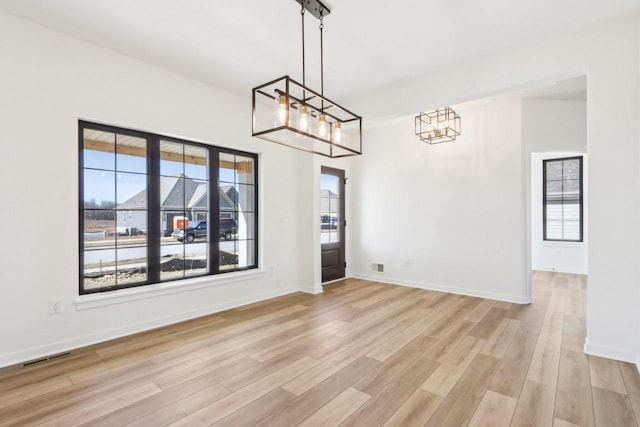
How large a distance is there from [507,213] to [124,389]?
509 cm

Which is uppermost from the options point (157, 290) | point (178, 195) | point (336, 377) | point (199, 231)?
point (178, 195)

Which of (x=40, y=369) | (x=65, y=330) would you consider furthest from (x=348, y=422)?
(x=65, y=330)

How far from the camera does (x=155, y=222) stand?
146 inches

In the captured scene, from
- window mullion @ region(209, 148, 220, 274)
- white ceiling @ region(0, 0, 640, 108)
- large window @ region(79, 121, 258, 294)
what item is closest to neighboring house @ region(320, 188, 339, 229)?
large window @ region(79, 121, 258, 294)

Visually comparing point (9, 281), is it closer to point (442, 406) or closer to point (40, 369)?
point (40, 369)

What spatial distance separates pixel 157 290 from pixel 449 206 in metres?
4.51

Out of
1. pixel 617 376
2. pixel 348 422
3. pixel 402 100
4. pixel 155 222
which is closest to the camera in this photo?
pixel 348 422

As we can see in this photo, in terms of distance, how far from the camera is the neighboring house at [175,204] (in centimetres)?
353

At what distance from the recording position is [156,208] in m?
3.73

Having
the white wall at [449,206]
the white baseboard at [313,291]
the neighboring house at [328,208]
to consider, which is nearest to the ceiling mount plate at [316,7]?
the white wall at [449,206]

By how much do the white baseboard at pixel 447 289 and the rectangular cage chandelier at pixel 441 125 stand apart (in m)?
2.46

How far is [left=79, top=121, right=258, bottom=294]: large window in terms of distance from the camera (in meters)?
3.30

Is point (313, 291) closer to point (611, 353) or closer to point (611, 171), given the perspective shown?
point (611, 353)

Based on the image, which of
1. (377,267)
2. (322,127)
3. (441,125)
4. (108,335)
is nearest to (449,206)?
(441,125)
